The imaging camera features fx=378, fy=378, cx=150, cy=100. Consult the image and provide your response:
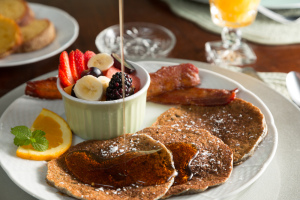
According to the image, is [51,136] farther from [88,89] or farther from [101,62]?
A: [101,62]

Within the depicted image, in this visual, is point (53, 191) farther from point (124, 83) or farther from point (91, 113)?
point (124, 83)

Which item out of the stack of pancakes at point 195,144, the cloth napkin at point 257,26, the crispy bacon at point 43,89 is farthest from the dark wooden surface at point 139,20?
the stack of pancakes at point 195,144

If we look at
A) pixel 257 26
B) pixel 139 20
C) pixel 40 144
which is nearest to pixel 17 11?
pixel 139 20

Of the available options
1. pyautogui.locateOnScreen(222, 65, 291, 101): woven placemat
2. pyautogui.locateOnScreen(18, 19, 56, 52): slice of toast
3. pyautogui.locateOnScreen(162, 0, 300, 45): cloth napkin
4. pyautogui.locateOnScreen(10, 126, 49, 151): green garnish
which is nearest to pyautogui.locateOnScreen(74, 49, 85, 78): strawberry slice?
pyautogui.locateOnScreen(10, 126, 49, 151): green garnish

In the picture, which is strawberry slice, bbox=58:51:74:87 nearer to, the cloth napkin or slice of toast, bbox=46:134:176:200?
slice of toast, bbox=46:134:176:200

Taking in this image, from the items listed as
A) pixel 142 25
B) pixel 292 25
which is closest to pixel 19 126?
pixel 142 25

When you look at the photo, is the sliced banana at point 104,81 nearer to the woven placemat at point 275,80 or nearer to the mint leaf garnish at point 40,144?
the mint leaf garnish at point 40,144

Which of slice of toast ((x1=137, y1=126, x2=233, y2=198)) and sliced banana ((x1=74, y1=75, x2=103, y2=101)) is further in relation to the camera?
sliced banana ((x1=74, y1=75, x2=103, y2=101))

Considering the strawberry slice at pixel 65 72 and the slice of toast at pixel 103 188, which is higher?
the strawberry slice at pixel 65 72
